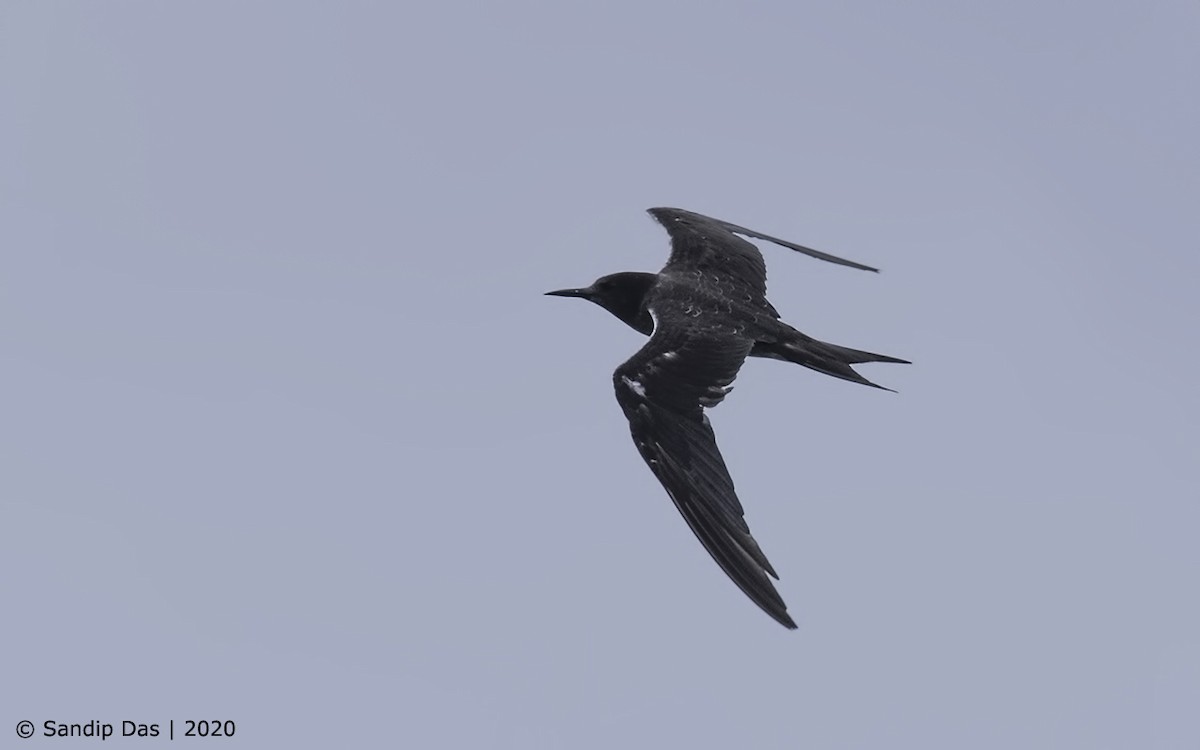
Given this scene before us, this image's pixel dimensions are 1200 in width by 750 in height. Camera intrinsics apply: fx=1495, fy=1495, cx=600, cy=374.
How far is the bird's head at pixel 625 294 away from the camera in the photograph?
589 inches

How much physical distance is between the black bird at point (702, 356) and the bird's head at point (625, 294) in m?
0.01

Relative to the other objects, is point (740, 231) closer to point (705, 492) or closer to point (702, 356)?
point (702, 356)

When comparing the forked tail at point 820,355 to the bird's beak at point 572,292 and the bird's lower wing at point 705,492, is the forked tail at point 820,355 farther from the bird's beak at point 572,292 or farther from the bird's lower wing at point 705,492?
the bird's beak at point 572,292

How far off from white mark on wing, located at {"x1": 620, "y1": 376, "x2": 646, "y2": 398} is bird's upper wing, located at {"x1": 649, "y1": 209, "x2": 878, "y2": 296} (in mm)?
2610

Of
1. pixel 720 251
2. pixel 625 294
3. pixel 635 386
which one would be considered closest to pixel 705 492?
pixel 635 386

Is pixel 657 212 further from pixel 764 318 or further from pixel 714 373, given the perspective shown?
pixel 714 373

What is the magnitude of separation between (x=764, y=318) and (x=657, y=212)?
3087 mm

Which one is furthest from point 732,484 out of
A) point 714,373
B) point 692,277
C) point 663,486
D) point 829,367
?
point 692,277

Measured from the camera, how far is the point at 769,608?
10.2 m

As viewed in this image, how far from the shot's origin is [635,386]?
12.3 metres

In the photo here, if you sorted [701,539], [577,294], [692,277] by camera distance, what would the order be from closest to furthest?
1. [701,539]
2. [692,277]
3. [577,294]

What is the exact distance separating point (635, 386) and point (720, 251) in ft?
11.1

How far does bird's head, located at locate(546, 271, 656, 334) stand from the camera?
15.0 m

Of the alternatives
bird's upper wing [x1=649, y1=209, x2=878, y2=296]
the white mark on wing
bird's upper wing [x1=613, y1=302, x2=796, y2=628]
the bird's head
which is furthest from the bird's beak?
the white mark on wing
